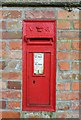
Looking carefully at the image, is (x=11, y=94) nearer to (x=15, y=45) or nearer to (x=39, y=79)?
(x=39, y=79)

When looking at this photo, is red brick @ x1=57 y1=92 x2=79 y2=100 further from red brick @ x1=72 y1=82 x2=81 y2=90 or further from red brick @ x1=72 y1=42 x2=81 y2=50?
red brick @ x1=72 y1=42 x2=81 y2=50

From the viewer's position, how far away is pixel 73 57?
232 cm

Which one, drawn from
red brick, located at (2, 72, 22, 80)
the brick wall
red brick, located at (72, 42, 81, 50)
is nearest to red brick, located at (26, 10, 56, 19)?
the brick wall

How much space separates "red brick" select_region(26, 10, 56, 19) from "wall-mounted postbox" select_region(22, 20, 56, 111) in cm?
5

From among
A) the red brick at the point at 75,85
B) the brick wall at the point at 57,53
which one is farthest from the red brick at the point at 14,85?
the red brick at the point at 75,85

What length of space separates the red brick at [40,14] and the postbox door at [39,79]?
1.11 ft

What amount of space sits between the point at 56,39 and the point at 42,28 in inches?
6.3

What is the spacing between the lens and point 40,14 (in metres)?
2.30

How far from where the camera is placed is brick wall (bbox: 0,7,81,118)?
2303mm

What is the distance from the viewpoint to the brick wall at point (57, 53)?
7.55 feet

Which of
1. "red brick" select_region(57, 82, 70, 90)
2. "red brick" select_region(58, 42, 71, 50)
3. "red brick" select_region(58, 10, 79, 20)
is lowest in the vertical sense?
"red brick" select_region(57, 82, 70, 90)

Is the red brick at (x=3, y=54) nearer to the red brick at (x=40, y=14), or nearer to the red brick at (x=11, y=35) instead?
the red brick at (x=11, y=35)

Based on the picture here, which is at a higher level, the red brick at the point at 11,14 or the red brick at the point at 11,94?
the red brick at the point at 11,14

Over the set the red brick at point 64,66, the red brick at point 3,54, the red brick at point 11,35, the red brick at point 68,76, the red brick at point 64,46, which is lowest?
the red brick at point 68,76
